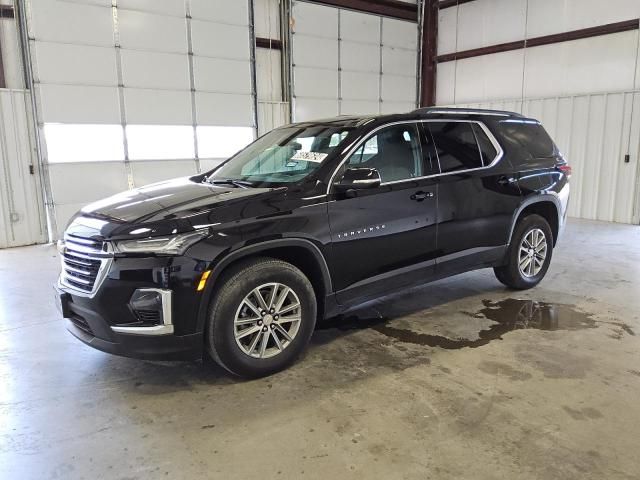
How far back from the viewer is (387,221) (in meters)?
3.65

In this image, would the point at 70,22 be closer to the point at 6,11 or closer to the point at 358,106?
the point at 6,11

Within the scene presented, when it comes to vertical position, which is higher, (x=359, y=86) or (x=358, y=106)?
(x=359, y=86)

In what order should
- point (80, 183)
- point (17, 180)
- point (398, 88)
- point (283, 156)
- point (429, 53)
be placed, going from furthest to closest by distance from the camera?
point (429, 53) → point (398, 88) → point (80, 183) → point (17, 180) → point (283, 156)

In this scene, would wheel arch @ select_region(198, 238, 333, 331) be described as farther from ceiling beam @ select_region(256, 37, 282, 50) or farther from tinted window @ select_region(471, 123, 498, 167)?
ceiling beam @ select_region(256, 37, 282, 50)

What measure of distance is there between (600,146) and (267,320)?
9.48 metres

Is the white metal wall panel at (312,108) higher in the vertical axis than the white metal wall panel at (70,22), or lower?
lower

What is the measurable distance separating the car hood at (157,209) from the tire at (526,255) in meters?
2.66

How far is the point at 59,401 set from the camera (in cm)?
302

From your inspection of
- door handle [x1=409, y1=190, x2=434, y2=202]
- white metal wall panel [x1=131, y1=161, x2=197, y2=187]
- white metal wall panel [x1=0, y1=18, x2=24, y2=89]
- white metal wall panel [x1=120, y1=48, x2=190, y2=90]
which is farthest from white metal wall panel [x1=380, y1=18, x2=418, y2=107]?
door handle [x1=409, y1=190, x2=434, y2=202]

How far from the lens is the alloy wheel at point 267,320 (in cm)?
309

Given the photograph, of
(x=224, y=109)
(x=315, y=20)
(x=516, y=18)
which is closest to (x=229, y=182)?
(x=224, y=109)

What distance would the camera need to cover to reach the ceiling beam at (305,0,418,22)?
11.8 m

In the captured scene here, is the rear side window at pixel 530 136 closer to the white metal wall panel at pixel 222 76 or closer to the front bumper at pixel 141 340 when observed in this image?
the front bumper at pixel 141 340

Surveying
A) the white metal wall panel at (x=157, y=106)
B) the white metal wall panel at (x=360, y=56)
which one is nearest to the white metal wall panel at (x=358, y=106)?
the white metal wall panel at (x=360, y=56)
